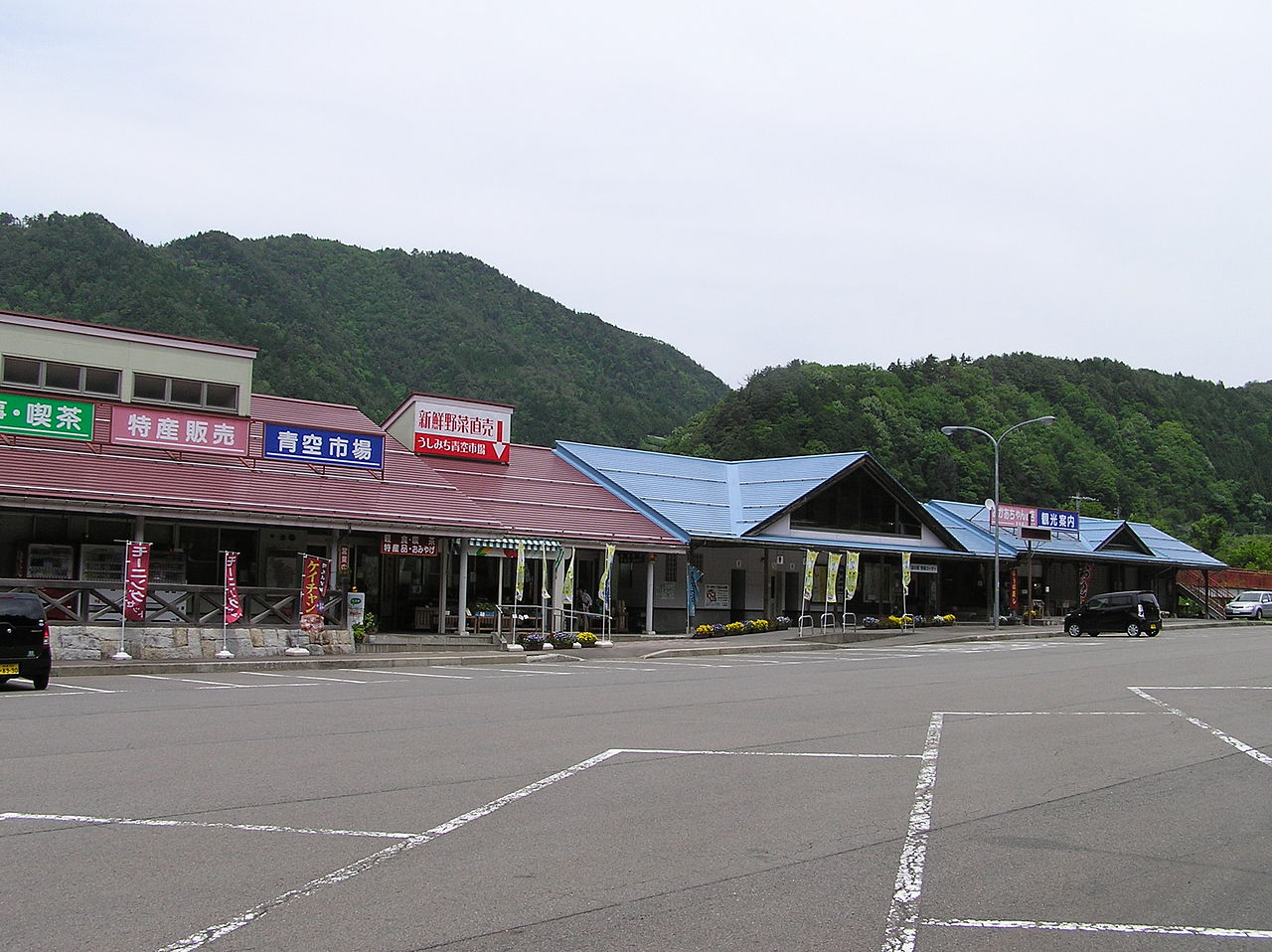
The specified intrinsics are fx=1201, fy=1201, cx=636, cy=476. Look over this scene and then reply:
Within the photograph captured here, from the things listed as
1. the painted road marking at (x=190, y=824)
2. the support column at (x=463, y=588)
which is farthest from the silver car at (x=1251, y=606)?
the painted road marking at (x=190, y=824)

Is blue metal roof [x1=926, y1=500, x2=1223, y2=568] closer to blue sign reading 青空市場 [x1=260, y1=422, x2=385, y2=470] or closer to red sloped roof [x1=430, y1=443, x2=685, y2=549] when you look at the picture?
red sloped roof [x1=430, y1=443, x2=685, y2=549]

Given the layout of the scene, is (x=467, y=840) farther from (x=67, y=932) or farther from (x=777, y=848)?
(x=67, y=932)

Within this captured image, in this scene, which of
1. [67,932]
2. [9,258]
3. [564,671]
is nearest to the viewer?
[67,932]

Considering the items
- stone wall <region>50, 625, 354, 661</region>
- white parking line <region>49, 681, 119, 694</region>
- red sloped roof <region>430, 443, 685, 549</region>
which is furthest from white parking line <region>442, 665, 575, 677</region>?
white parking line <region>49, 681, 119, 694</region>

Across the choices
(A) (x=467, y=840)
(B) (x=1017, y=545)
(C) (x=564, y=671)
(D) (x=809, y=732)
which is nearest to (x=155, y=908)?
(A) (x=467, y=840)

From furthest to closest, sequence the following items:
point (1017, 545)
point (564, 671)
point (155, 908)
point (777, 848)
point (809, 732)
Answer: point (1017, 545) < point (564, 671) < point (809, 732) < point (777, 848) < point (155, 908)

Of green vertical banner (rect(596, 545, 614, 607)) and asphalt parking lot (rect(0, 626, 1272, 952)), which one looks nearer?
asphalt parking lot (rect(0, 626, 1272, 952))

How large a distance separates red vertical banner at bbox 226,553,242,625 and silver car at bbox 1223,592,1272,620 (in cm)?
4946

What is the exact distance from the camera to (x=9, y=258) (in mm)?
64500

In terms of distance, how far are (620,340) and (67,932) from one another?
332ft

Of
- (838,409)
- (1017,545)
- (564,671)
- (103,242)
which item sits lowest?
(564,671)

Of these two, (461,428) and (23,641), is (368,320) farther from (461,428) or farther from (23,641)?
(23,641)

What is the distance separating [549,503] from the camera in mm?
35062

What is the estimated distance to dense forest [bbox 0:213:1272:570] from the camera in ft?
220
